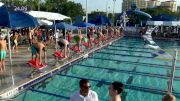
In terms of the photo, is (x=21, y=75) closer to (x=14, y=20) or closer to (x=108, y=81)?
(x=14, y=20)

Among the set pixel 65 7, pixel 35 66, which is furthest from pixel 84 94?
pixel 65 7

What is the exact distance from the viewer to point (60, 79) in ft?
31.8

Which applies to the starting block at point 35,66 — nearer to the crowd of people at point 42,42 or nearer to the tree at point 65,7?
the crowd of people at point 42,42

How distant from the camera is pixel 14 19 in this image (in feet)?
26.4

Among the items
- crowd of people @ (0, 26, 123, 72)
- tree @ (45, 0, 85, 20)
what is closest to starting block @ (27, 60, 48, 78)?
crowd of people @ (0, 26, 123, 72)

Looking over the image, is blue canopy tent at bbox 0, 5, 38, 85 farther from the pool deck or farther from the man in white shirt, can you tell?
the man in white shirt

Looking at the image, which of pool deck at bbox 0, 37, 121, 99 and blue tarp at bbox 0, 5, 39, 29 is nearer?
pool deck at bbox 0, 37, 121, 99

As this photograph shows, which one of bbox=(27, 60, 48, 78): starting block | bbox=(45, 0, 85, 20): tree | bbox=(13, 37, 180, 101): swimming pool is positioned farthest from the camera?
bbox=(45, 0, 85, 20): tree

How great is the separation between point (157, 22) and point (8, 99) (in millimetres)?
22558

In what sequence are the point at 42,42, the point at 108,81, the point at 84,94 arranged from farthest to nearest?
the point at 42,42 → the point at 108,81 → the point at 84,94

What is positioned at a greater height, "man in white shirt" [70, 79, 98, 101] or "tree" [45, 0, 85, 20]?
"tree" [45, 0, 85, 20]

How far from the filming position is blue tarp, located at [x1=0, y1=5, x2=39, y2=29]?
7.84 meters

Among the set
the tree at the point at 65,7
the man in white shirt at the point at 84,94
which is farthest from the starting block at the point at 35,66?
the tree at the point at 65,7

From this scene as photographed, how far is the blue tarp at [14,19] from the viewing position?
784 cm
